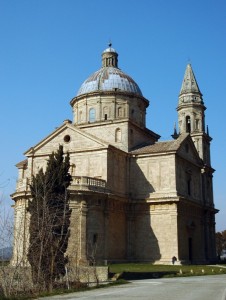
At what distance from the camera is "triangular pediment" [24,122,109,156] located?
39406mm

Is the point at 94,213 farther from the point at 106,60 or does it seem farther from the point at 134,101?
the point at 106,60

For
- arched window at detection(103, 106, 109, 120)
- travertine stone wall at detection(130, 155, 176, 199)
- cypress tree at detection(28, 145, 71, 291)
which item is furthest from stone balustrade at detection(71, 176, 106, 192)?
arched window at detection(103, 106, 109, 120)

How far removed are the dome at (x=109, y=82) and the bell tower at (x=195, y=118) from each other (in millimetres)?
5872

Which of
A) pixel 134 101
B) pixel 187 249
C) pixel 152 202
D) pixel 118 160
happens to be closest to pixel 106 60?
pixel 134 101

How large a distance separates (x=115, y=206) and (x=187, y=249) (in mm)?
8316

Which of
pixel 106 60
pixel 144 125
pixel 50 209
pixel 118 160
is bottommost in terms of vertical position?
pixel 50 209

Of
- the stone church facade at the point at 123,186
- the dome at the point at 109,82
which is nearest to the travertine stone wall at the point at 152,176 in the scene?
the stone church facade at the point at 123,186

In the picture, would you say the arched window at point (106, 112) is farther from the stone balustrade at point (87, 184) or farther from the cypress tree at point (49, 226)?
the cypress tree at point (49, 226)

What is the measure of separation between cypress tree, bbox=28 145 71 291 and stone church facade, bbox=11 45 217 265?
9.55 meters

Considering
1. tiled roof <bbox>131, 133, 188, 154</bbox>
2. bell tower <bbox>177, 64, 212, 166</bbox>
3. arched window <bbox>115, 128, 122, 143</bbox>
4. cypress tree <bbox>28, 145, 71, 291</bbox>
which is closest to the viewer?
cypress tree <bbox>28, 145, 71, 291</bbox>

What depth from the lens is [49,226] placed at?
20.9 m

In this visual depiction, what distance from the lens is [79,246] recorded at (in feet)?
111

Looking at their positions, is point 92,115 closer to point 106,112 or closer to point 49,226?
point 106,112

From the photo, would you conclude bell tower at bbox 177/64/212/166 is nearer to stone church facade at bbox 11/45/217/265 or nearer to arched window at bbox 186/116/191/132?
arched window at bbox 186/116/191/132
